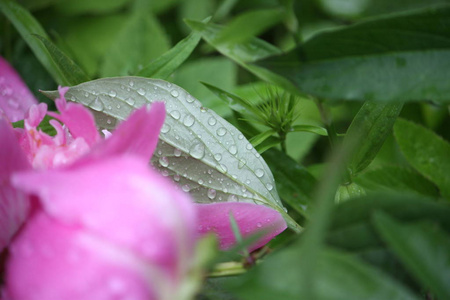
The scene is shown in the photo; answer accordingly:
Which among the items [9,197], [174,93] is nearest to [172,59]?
[174,93]

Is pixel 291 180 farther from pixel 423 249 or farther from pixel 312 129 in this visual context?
pixel 423 249

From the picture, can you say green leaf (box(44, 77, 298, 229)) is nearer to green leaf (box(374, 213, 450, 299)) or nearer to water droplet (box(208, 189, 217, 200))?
water droplet (box(208, 189, 217, 200))

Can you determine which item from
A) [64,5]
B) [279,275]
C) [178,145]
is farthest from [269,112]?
[64,5]

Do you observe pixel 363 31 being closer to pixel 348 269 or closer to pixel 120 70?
pixel 348 269

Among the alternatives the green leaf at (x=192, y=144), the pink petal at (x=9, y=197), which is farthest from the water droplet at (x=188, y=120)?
the pink petal at (x=9, y=197)

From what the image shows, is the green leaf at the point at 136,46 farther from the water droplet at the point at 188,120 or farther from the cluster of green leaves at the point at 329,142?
the water droplet at the point at 188,120

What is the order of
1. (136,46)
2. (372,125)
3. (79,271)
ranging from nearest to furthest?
(79,271) → (372,125) → (136,46)
